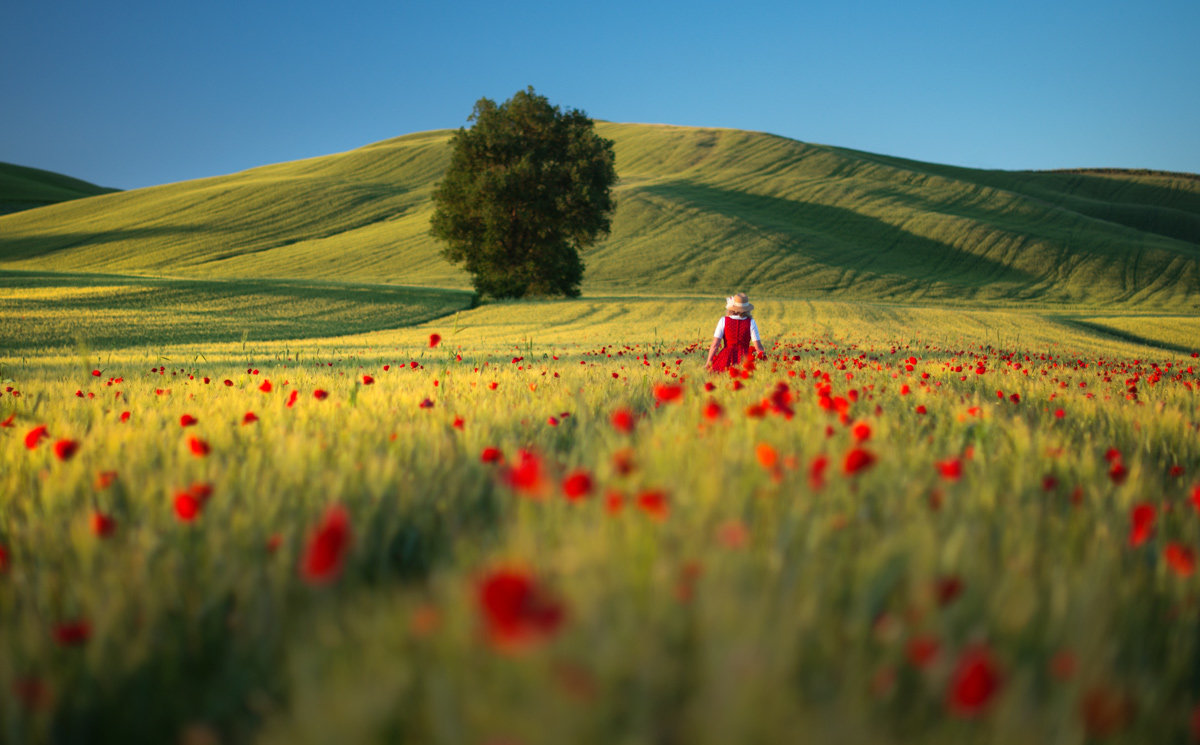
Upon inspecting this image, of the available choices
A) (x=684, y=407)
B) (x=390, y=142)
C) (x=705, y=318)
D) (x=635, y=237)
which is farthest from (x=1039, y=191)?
(x=684, y=407)

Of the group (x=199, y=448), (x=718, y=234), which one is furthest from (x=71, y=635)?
(x=718, y=234)

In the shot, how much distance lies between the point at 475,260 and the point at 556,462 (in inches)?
1463

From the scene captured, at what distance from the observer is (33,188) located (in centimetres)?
10669

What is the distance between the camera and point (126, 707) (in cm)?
129

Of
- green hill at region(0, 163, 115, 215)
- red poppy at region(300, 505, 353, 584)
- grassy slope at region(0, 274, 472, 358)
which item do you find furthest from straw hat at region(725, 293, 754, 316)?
green hill at region(0, 163, 115, 215)

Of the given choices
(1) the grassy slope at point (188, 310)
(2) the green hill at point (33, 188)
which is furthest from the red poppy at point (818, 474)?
(2) the green hill at point (33, 188)

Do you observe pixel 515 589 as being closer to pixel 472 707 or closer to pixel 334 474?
pixel 472 707

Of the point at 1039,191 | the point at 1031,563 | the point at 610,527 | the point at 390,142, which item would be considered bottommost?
the point at 1031,563

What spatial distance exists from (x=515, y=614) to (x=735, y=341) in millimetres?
8583

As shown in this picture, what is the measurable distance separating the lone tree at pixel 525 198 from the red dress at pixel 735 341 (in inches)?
1141

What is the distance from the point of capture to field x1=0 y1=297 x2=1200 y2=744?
0.93 meters

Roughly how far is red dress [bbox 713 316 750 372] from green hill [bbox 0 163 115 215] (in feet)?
381

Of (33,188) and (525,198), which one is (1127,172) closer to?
(525,198)

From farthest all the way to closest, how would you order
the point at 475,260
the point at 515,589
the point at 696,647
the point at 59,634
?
the point at 475,260
the point at 59,634
the point at 696,647
the point at 515,589
